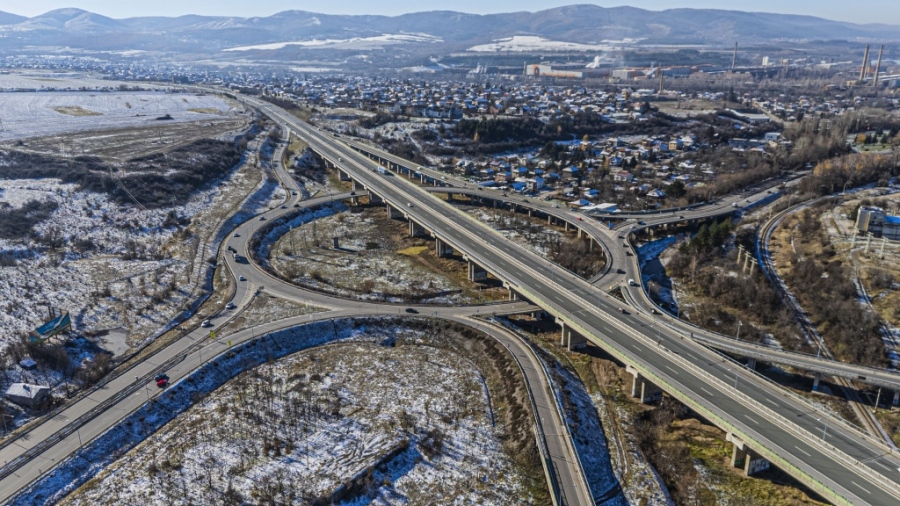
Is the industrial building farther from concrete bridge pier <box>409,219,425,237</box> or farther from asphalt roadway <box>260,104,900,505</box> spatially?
concrete bridge pier <box>409,219,425,237</box>

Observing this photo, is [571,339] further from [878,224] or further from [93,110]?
[93,110]

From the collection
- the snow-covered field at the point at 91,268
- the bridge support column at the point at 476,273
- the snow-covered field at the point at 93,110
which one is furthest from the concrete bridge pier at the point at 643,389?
the snow-covered field at the point at 93,110

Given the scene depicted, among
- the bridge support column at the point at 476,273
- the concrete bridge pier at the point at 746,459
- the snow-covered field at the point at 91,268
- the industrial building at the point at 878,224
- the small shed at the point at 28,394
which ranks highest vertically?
the industrial building at the point at 878,224

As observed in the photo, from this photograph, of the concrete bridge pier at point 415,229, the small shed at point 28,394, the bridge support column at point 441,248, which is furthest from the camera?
the concrete bridge pier at point 415,229

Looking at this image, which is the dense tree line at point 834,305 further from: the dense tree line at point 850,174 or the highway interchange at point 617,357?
the dense tree line at point 850,174

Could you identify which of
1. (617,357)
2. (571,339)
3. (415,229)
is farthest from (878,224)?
(415,229)

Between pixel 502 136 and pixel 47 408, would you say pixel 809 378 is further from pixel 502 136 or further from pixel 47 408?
pixel 502 136
